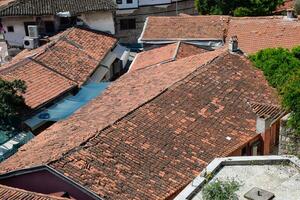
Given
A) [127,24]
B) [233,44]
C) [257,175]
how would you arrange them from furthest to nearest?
[127,24] < [233,44] < [257,175]

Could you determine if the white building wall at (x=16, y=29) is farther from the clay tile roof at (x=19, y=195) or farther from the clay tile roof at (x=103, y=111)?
the clay tile roof at (x=19, y=195)

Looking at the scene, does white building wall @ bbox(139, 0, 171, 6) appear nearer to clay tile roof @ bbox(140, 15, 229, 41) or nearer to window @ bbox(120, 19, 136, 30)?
window @ bbox(120, 19, 136, 30)

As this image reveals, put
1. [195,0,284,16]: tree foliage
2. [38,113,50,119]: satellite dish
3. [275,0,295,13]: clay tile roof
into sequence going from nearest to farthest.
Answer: [38,113,50,119]: satellite dish
[195,0,284,16]: tree foliage
[275,0,295,13]: clay tile roof

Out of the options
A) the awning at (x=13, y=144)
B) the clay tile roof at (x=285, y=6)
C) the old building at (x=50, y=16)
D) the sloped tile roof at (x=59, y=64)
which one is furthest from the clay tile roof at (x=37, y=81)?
the clay tile roof at (x=285, y=6)

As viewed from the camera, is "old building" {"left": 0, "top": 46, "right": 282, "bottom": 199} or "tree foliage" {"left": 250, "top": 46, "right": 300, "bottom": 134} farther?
"tree foliage" {"left": 250, "top": 46, "right": 300, "bottom": 134}

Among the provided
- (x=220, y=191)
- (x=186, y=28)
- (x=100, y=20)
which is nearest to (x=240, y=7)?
(x=186, y=28)

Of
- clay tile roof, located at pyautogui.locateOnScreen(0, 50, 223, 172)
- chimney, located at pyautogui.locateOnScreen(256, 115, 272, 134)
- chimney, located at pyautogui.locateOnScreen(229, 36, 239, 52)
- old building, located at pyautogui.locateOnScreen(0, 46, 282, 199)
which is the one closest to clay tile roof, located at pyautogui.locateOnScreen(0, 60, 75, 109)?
clay tile roof, located at pyautogui.locateOnScreen(0, 50, 223, 172)

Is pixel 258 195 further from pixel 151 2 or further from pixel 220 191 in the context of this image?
pixel 151 2
